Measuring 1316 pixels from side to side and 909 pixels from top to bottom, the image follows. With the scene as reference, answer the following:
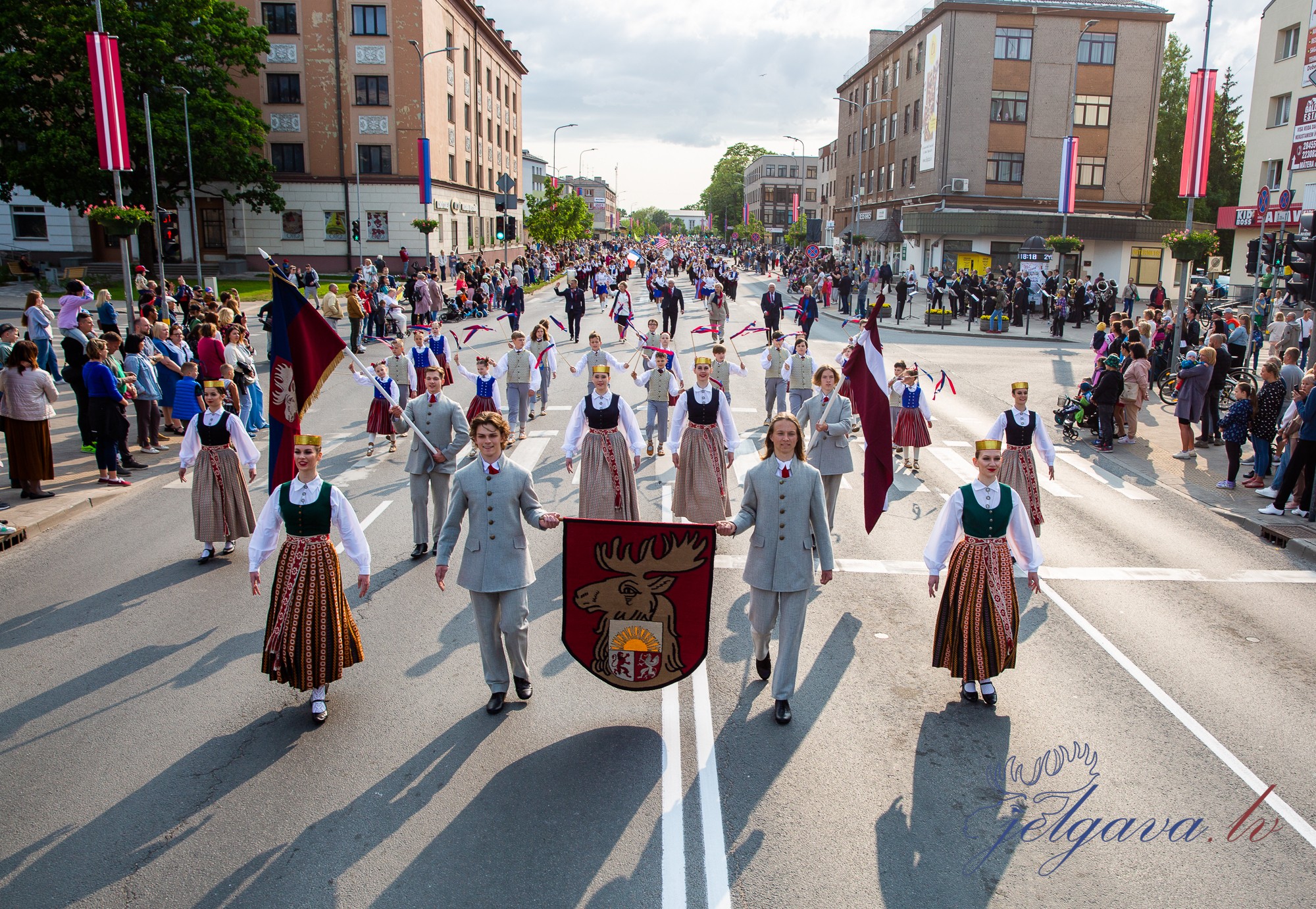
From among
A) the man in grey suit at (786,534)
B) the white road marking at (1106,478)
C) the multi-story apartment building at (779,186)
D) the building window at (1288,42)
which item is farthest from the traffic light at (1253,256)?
the multi-story apartment building at (779,186)

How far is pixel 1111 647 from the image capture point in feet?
25.2

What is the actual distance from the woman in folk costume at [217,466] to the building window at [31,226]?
4830 centimetres

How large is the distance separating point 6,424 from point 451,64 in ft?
158

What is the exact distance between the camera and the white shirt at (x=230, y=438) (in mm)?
9188

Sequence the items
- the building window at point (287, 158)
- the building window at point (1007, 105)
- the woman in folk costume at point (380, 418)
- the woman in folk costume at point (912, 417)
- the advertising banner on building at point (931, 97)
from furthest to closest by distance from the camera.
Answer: the advertising banner on building at point (931, 97), the building window at point (1007, 105), the building window at point (287, 158), the woman in folk costume at point (380, 418), the woman in folk costume at point (912, 417)

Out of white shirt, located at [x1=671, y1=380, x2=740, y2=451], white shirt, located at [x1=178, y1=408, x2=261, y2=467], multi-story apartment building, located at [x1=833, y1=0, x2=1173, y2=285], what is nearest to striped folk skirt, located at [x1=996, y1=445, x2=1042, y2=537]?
white shirt, located at [x1=671, y1=380, x2=740, y2=451]

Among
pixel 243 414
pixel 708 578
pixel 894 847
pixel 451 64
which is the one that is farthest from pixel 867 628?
pixel 451 64

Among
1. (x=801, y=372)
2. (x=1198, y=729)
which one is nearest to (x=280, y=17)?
(x=801, y=372)

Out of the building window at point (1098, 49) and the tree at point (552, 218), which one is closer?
the building window at point (1098, 49)

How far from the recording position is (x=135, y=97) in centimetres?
4038

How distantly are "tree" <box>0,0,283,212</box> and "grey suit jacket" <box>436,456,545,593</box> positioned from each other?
123 feet

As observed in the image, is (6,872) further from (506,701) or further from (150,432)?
(150,432)

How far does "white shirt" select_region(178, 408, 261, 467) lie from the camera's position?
9.19 meters

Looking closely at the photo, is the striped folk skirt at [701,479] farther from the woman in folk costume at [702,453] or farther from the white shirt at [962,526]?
the white shirt at [962,526]
